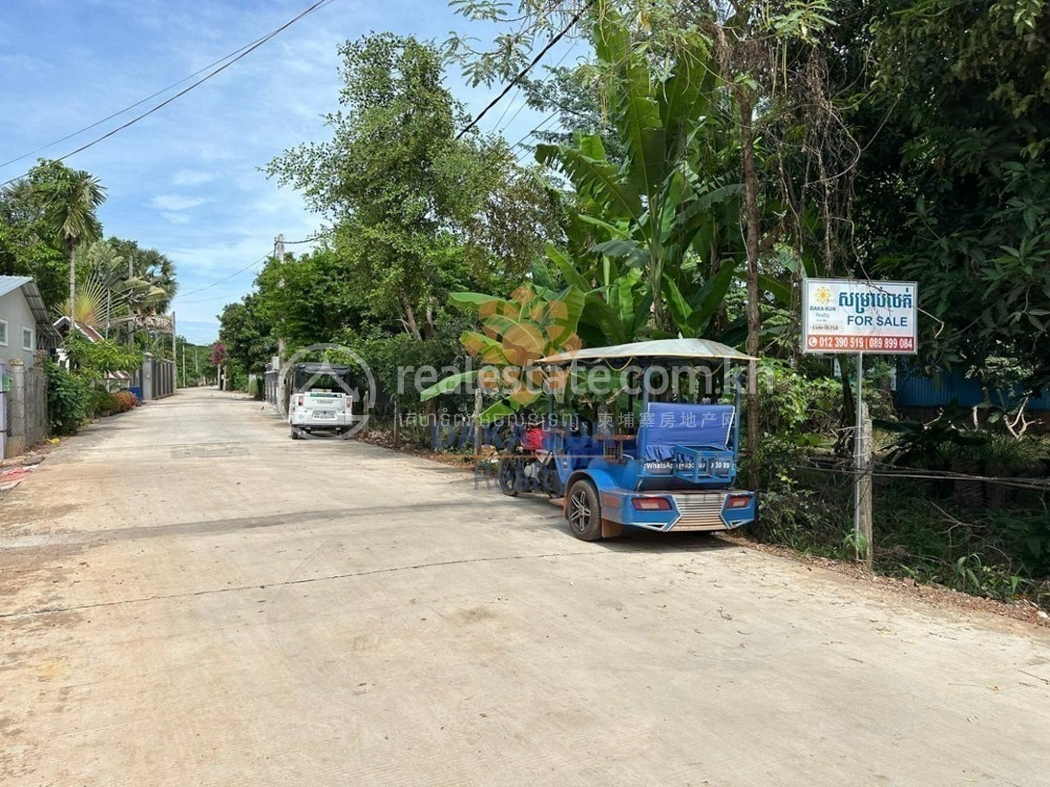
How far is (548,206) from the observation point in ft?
46.3

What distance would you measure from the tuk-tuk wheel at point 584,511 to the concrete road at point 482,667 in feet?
0.74

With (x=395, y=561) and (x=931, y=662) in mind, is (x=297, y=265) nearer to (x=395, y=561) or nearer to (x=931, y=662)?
(x=395, y=561)

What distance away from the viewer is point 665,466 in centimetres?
810

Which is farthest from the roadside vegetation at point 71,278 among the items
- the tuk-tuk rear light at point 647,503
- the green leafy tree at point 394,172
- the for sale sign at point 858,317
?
the for sale sign at point 858,317

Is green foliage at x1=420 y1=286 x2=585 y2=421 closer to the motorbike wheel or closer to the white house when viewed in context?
the motorbike wheel

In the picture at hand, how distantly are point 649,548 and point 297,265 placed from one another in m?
22.7

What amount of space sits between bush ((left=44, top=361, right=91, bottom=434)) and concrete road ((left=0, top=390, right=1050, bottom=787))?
15.0 metres

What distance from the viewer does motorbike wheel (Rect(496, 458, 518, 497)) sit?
12.0 m

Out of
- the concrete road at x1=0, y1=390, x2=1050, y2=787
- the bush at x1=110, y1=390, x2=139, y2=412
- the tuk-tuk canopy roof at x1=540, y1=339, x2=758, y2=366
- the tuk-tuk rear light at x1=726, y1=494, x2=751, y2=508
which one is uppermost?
the tuk-tuk canopy roof at x1=540, y1=339, x2=758, y2=366

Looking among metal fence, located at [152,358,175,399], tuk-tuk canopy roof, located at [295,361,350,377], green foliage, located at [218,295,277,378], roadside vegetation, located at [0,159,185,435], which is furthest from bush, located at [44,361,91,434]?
metal fence, located at [152,358,175,399]

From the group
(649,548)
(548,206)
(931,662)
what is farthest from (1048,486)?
(548,206)

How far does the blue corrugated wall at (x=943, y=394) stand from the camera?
13078 mm

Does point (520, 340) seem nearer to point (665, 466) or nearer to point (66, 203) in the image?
point (665, 466)

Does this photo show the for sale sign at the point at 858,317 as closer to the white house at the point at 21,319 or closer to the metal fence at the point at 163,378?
the white house at the point at 21,319
